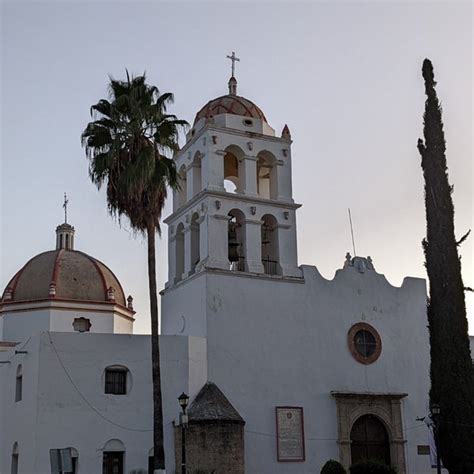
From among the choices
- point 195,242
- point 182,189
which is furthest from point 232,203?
point 182,189

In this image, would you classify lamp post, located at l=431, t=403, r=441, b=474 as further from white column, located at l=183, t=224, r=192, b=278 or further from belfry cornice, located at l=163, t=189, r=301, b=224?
white column, located at l=183, t=224, r=192, b=278

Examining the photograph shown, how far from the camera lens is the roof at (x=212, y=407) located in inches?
934

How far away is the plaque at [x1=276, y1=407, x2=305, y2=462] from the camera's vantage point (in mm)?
25656

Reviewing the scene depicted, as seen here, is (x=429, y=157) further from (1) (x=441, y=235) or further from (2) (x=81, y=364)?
(2) (x=81, y=364)

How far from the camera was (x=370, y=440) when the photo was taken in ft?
90.0

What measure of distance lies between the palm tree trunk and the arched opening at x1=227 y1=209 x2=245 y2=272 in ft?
15.9

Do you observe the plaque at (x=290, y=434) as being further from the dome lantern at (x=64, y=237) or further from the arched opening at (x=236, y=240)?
the dome lantern at (x=64, y=237)

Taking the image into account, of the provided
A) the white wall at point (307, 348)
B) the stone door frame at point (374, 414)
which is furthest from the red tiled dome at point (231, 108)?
the stone door frame at point (374, 414)

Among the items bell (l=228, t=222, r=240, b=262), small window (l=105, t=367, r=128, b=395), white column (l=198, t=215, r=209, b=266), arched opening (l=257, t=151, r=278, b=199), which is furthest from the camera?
arched opening (l=257, t=151, r=278, b=199)

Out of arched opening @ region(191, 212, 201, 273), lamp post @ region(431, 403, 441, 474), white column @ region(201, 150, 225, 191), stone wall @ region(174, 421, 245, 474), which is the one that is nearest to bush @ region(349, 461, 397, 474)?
lamp post @ region(431, 403, 441, 474)

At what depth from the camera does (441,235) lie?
25.7 m

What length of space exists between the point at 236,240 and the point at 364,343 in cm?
601

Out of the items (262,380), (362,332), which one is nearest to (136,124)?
(262,380)

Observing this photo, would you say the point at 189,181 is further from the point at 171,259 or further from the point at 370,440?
the point at 370,440
